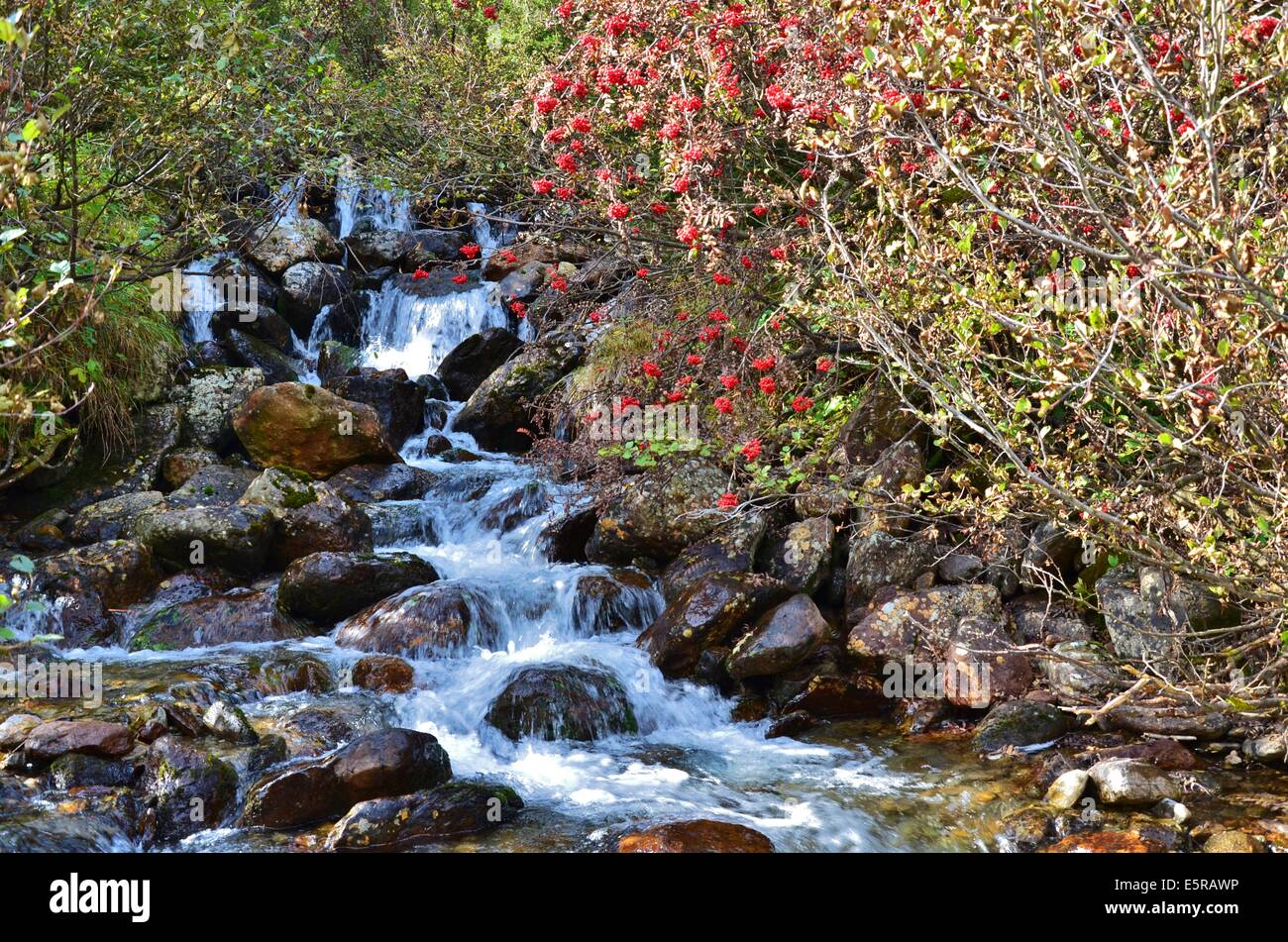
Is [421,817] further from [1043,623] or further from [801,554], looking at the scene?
[1043,623]

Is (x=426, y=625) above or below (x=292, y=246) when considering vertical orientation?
below

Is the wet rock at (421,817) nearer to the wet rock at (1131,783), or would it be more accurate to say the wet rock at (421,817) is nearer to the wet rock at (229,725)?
the wet rock at (229,725)

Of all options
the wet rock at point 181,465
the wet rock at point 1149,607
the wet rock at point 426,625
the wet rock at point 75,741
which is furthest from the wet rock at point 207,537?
the wet rock at point 1149,607

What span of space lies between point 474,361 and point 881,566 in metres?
7.18

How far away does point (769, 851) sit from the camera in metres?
5.00

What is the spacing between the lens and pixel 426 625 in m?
7.98

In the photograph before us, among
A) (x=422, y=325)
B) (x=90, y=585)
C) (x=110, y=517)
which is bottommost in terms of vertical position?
(x=90, y=585)

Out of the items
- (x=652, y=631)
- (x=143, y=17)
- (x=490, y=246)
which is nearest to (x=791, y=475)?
(x=652, y=631)

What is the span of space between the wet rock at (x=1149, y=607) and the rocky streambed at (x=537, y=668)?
26mm

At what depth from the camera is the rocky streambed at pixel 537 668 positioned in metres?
5.52

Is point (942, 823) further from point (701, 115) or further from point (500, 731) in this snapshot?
point (701, 115)

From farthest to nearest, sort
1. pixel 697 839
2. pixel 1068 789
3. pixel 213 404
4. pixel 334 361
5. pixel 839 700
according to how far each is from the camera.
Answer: pixel 334 361
pixel 213 404
pixel 839 700
pixel 1068 789
pixel 697 839

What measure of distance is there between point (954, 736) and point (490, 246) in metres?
11.9

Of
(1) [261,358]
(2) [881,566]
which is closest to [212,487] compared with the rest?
(1) [261,358]
